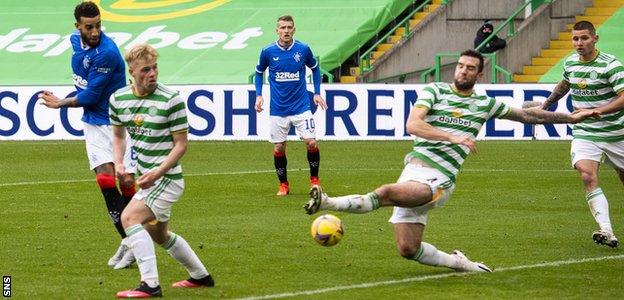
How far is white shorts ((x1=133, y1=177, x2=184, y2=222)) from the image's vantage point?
418 inches

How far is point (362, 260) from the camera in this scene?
1266cm

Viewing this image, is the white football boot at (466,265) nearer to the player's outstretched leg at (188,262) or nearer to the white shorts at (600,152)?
the player's outstretched leg at (188,262)

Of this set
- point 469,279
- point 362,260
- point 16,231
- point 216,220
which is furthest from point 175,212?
point 469,279

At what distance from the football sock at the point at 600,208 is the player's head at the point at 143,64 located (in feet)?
→ 16.9

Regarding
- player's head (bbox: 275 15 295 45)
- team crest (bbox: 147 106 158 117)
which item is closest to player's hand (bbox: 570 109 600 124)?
team crest (bbox: 147 106 158 117)

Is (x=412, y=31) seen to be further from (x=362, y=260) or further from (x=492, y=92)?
(x=362, y=260)

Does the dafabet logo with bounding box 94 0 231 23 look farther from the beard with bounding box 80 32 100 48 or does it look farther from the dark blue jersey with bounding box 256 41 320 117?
the beard with bounding box 80 32 100 48

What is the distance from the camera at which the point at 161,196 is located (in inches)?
419

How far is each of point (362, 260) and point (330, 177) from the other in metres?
8.82

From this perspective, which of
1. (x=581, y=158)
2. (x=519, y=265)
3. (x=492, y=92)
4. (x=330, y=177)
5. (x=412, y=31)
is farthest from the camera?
(x=412, y=31)

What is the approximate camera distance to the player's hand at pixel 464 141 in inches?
429

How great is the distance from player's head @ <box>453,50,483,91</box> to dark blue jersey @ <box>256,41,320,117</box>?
26.1 feet

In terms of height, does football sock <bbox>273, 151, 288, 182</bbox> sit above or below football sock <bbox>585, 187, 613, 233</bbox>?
below

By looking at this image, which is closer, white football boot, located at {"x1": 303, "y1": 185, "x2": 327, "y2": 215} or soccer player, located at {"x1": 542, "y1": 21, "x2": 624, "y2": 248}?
white football boot, located at {"x1": 303, "y1": 185, "x2": 327, "y2": 215}
